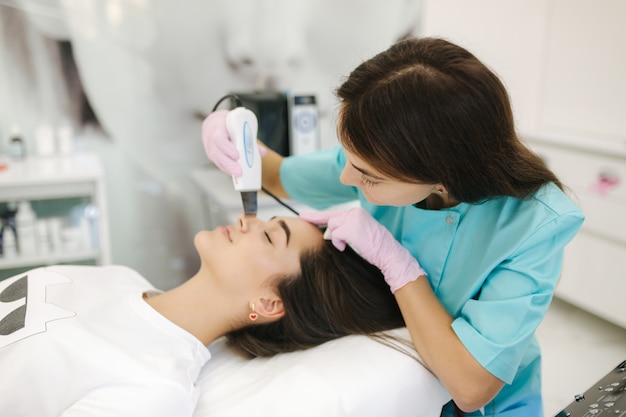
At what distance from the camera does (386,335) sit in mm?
1166

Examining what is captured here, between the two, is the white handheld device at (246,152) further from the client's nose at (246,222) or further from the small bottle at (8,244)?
the small bottle at (8,244)

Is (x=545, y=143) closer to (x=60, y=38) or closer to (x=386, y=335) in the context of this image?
(x=386, y=335)

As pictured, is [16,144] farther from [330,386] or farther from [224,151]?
[330,386]

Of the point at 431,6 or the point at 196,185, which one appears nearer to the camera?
the point at 196,185

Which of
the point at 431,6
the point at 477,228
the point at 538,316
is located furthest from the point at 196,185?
the point at 538,316

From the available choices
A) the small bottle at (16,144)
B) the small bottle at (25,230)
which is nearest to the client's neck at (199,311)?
the small bottle at (25,230)

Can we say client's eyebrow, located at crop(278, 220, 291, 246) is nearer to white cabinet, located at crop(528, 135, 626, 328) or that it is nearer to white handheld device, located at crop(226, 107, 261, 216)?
white handheld device, located at crop(226, 107, 261, 216)

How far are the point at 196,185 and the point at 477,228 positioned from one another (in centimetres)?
184

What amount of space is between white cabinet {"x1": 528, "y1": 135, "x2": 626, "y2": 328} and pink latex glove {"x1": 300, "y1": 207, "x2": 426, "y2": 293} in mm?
1592

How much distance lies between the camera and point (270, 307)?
121 centimetres

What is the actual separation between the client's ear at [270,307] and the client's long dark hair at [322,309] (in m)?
0.01

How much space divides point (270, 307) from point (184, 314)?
193 millimetres

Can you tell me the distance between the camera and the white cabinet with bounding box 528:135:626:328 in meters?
2.34

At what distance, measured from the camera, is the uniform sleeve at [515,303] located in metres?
0.97
